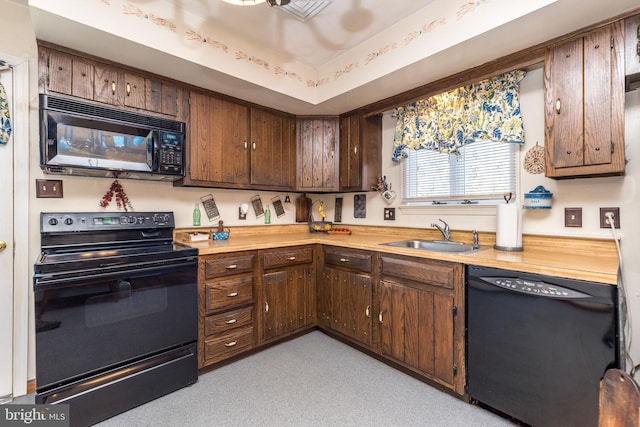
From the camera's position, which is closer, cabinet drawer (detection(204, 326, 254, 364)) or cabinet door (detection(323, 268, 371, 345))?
cabinet drawer (detection(204, 326, 254, 364))

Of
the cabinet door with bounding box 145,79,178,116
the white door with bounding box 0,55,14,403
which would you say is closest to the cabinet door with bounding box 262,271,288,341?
the cabinet door with bounding box 145,79,178,116

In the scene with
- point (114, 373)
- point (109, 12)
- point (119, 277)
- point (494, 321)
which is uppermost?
point (109, 12)

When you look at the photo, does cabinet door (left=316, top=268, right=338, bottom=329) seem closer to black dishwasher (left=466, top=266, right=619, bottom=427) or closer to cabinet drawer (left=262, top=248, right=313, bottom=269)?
cabinet drawer (left=262, top=248, right=313, bottom=269)

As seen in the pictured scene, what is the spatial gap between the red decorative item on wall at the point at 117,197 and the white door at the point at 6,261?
0.49 metres

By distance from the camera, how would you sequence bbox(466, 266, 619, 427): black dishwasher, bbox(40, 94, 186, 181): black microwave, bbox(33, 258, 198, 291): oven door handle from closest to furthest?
bbox(466, 266, 619, 427): black dishwasher → bbox(33, 258, 198, 291): oven door handle → bbox(40, 94, 186, 181): black microwave

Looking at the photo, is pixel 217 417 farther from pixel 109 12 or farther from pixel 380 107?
pixel 380 107

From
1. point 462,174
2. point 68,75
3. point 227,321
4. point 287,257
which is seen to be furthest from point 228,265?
point 462,174

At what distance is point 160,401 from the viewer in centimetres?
184

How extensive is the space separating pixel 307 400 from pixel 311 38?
2641 millimetres

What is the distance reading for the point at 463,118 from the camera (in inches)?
91.0

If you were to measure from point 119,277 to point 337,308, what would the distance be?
5.46 feet

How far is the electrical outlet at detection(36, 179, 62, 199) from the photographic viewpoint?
197 cm

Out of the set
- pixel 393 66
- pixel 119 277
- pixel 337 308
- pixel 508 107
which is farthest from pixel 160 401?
pixel 508 107

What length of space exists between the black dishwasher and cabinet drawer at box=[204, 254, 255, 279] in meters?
1.57
